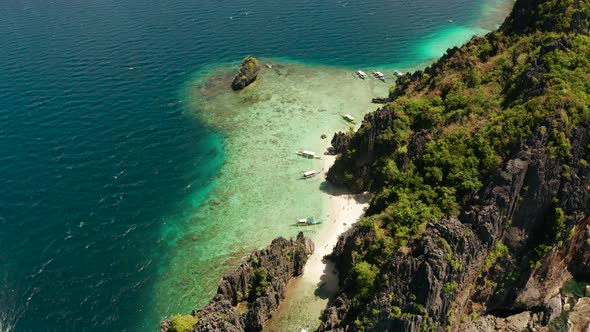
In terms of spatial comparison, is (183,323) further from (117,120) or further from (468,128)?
(117,120)

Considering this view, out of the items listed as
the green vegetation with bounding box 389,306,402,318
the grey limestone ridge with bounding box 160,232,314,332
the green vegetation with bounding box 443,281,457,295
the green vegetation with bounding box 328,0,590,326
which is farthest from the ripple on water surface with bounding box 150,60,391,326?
the green vegetation with bounding box 443,281,457,295

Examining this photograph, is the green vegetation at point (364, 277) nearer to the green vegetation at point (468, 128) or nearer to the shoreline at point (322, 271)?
the green vegetation at point (468, 128)

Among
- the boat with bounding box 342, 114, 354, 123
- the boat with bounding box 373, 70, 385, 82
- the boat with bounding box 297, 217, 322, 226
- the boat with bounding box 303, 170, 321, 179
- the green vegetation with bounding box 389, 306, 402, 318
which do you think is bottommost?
the boat with bounding box 297, 217, 322, 226

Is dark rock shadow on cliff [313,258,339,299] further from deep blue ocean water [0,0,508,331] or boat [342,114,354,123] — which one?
boat [342,114,354,123]

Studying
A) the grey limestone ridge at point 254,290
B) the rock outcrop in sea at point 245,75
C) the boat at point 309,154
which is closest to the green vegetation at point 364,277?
the grey limestone ridge at point 254,290

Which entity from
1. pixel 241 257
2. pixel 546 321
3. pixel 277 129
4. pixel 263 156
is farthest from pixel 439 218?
pixel 277 129

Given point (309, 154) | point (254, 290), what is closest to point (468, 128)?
point (309, 154)
